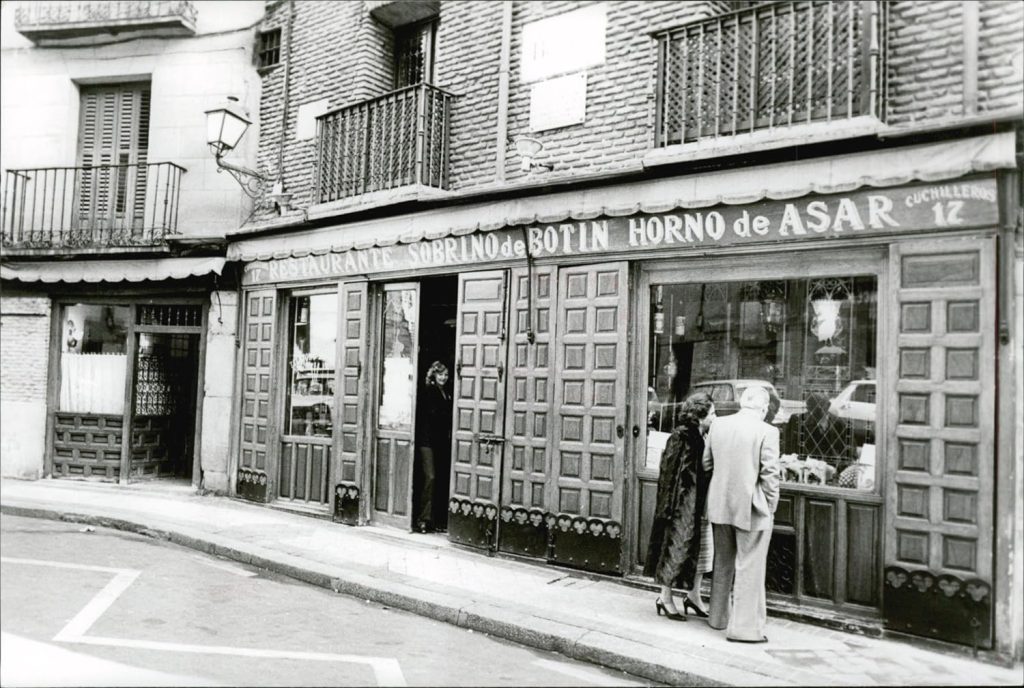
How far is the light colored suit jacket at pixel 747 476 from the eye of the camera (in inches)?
235

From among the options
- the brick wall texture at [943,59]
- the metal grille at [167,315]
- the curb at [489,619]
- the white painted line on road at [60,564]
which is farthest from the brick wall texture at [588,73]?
the white painted line on road at [60,564]

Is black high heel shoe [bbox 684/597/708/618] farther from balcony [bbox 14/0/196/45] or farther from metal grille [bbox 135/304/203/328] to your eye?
balcony [bbox 14/0/196/45]

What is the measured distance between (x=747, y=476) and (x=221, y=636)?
161 inches

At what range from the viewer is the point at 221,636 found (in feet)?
19.5

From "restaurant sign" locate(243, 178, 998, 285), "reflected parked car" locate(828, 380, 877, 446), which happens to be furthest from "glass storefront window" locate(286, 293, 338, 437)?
"reflected parked car" locate(828, 380, 877, 446)

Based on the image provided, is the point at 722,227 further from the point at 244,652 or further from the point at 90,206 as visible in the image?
the point at 90,206

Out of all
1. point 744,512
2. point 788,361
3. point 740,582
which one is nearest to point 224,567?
point 740,582

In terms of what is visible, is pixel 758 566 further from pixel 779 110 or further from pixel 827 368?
pixel 779 110

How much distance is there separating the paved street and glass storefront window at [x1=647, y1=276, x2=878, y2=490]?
2663 millimetres

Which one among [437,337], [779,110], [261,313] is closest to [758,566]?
[779,110]

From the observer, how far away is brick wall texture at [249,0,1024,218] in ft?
21.7

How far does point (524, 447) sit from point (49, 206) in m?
10.3

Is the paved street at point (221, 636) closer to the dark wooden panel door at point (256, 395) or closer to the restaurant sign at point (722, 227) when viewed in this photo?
the dark wooden panel door at point (256, 395)

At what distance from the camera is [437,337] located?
10297 millimetres
